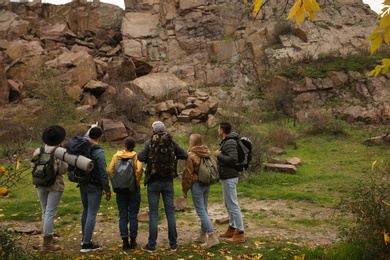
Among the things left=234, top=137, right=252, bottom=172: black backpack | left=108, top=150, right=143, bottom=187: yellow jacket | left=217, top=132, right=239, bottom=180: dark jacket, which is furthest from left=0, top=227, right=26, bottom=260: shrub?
left=234, top=137, right=252, bottom=172: black backpack

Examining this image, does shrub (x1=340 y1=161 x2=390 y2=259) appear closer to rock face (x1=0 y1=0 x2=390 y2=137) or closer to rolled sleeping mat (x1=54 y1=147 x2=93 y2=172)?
rolled sleeping mat (x1=54 y1=147 x2=93 y2=172)

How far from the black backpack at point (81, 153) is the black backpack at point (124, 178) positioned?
0.86 feet

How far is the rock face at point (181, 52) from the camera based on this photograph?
77.7 feet

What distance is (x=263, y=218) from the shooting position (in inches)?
301

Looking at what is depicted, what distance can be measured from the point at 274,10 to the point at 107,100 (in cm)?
1848

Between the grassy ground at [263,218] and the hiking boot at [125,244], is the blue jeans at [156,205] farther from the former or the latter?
the hiking boot at [125,244]

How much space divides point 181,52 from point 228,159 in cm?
2792

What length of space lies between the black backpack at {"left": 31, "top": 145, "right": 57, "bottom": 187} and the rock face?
16.2m

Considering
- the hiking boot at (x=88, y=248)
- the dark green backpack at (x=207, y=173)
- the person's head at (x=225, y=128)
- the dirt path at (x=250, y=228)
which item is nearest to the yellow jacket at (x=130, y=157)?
the dark green backpack at (x=207, y=173)

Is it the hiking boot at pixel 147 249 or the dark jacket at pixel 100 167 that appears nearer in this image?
the dark jacket at pixel 100 167

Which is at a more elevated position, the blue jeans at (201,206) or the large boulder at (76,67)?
the large boulder at (76,67)

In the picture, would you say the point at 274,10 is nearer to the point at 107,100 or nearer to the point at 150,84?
the point at 150,84

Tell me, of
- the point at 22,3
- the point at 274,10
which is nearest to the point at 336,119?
the point at 274,10

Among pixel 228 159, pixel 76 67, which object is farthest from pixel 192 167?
pixel 76 67
